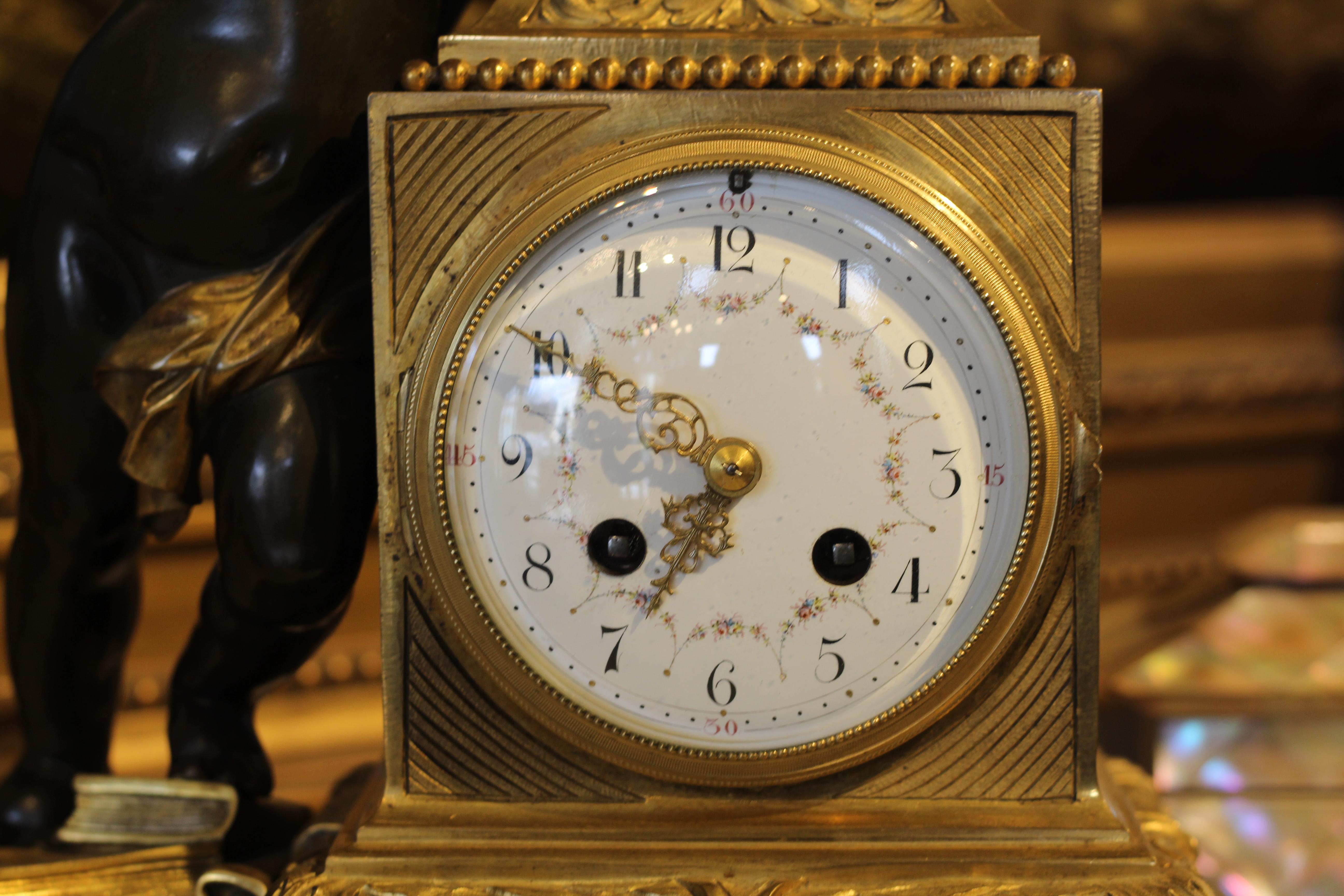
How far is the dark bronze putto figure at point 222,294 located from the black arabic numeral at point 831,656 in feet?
0.71

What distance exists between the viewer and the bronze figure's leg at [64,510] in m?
0.59

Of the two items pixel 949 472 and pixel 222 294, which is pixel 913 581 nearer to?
pixel 949 472

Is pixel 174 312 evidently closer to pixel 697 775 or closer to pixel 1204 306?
pixel 697 775

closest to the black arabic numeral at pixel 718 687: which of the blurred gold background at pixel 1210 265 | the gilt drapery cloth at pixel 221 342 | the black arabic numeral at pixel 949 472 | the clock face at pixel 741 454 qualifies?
the clock face at pixel 741 454

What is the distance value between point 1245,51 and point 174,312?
1.38m

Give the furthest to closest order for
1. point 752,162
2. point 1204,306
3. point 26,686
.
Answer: point 1204,306 < point 26,686 < point 752,162

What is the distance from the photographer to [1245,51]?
4.95 feet

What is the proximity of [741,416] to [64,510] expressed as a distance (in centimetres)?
35

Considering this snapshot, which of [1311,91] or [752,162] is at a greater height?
[1311,91]

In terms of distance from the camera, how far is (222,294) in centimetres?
57

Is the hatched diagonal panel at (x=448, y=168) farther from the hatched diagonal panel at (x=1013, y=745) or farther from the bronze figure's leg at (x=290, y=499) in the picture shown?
the hatched diagonal panel at (x=1013, y=745)

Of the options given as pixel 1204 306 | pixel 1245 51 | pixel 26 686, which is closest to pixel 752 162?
pixel 26 686

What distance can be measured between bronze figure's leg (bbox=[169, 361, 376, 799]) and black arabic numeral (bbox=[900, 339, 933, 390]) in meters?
0.24

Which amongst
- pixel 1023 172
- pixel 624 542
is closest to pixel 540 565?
pixel 624 542
